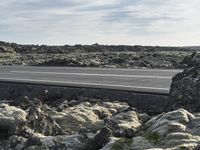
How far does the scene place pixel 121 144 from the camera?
7926 mm

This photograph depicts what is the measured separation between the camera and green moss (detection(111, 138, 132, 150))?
25.7 ft

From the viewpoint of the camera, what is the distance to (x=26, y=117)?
421 inches

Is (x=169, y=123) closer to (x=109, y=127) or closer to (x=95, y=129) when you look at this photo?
(x=109, y=127)

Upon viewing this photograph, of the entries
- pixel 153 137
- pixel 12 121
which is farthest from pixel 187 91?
pixel 12 121

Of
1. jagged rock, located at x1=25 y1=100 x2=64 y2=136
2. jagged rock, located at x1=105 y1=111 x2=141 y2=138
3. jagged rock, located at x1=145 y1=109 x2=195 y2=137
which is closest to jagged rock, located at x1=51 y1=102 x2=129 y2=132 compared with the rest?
jagged rock, located at x1=25 y1=100 x2=64 y2=136

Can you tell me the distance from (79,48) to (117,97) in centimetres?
4965

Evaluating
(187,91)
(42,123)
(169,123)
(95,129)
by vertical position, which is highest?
(187,91)

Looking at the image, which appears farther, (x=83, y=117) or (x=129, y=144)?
(x=83, y=117)

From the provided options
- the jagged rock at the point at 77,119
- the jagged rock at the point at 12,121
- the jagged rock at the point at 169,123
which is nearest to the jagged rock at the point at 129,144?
the jagged rock at the point at 169,123

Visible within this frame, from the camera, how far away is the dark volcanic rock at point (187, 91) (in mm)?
10562

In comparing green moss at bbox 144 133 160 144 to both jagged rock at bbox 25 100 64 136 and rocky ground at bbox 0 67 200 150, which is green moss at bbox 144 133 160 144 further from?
jagged rock at bbox 25 100 64 136

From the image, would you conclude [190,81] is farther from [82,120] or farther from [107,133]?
[107,133]

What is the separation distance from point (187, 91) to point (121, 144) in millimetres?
3489

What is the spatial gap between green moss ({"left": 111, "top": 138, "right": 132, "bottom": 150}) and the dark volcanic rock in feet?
9.00
